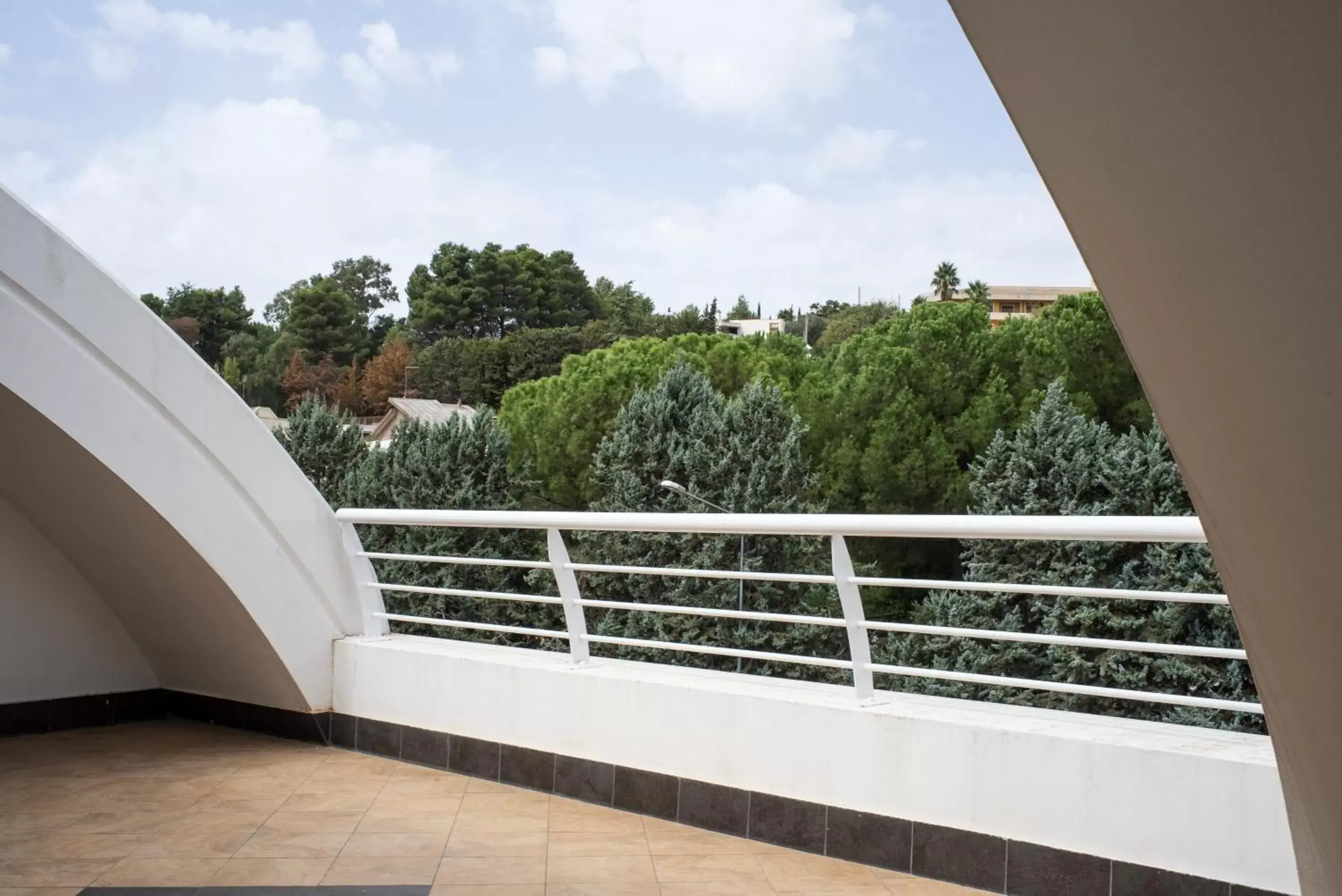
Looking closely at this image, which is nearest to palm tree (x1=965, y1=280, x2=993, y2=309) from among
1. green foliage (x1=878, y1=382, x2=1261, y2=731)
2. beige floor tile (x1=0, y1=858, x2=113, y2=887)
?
green foliage (x1=878, y1=382, x2=1261, y2=731)

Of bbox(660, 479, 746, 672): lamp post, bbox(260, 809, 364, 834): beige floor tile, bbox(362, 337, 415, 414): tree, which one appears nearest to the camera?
bbox(260, 809, 364, 834): beige floor tile

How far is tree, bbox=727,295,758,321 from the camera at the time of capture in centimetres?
7794

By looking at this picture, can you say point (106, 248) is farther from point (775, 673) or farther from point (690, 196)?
point (775, 673)

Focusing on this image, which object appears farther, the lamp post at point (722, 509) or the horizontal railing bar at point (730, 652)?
the lamp post at point (722, 509)

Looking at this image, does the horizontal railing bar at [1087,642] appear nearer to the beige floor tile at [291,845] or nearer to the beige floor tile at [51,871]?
the beige floor tile at [291,845]

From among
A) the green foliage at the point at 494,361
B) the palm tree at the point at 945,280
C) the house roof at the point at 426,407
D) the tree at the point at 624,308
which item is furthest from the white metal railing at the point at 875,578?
the palm tree at the point at 945,280

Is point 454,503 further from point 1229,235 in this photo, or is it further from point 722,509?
point 1229,235

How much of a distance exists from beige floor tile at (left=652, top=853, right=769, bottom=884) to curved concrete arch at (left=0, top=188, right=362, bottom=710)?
96.1 inches

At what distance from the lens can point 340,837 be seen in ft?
14.5

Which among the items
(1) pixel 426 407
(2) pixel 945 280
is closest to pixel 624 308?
(1) pixel 426 407

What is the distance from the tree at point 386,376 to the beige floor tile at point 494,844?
67.6 meters

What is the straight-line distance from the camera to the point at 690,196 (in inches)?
2975

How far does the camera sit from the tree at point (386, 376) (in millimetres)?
71250

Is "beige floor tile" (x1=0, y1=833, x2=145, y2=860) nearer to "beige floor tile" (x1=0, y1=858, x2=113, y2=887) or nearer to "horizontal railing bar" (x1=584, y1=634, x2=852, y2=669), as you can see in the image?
"beige floor tile" (x1=0, y1=858, x2=113, y2=887)
